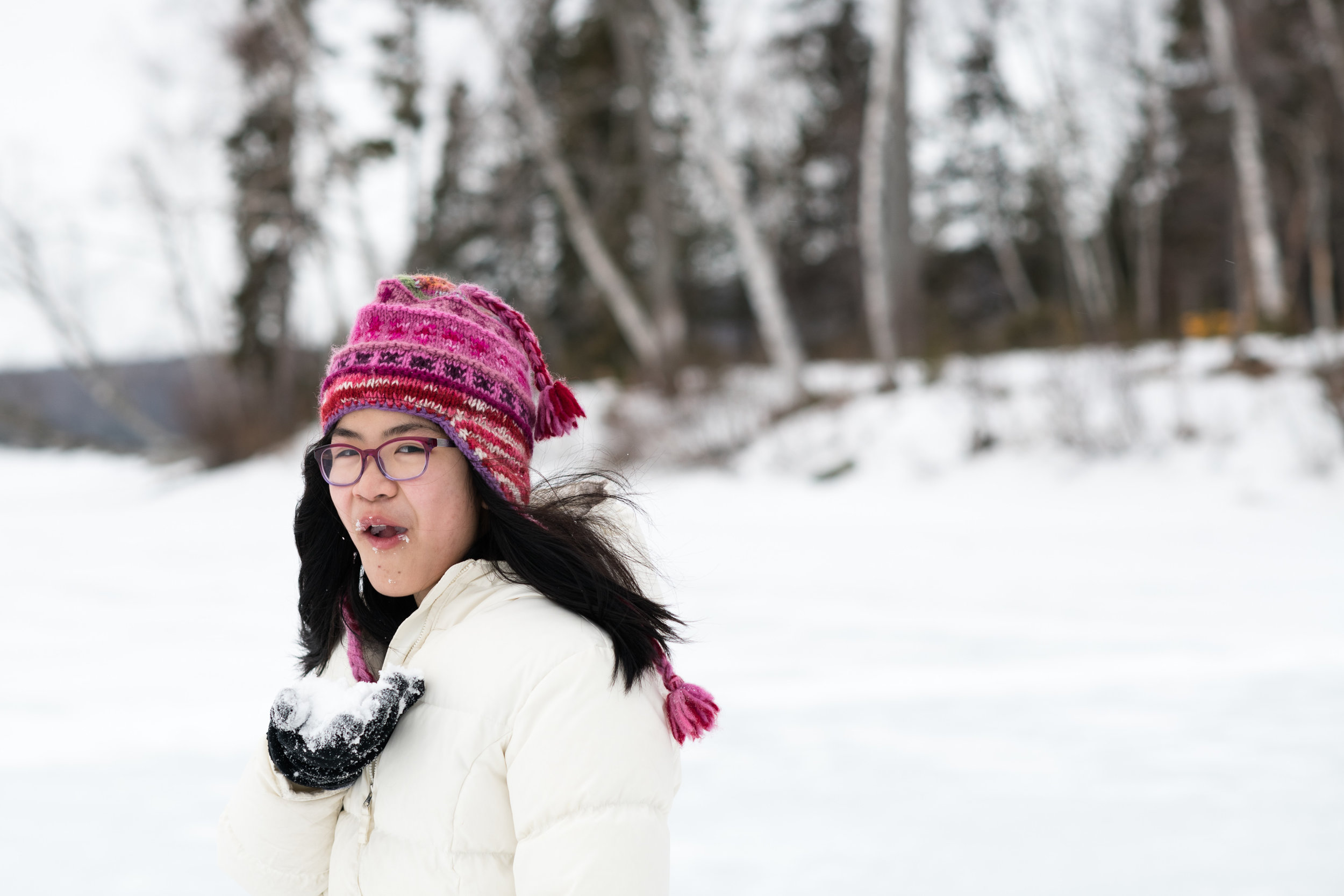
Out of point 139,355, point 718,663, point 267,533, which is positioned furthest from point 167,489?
point 139,355

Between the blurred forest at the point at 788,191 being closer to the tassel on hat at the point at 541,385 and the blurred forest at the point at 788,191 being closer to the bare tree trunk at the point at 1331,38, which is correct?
the bare tree trunk at the point at 1331,38

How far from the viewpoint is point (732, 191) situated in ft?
33.0

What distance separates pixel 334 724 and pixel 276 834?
324 mm

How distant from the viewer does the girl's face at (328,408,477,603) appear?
3.98 feet

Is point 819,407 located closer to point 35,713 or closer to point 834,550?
point 834,550

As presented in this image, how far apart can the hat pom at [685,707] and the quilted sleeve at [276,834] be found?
1.54 feet

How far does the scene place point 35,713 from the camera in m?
4.04

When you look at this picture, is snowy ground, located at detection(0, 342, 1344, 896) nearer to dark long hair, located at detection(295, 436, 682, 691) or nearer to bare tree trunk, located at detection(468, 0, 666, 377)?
dark long hair, located at detection(295, 436, 682, 691)

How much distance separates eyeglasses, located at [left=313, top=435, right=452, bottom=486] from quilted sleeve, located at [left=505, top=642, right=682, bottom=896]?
35cm

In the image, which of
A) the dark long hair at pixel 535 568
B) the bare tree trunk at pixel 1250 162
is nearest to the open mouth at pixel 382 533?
the dark long hair at pixel 535 568

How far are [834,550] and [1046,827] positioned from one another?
3.96 m

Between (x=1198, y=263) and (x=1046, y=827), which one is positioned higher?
(x=1046, y=827)

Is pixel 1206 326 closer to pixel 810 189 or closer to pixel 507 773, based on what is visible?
pixel 810 189

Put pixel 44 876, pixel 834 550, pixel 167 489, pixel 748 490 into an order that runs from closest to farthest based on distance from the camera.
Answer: pixel 44 876, pixel 834 550, pixel 748 490, pixel 167 489
